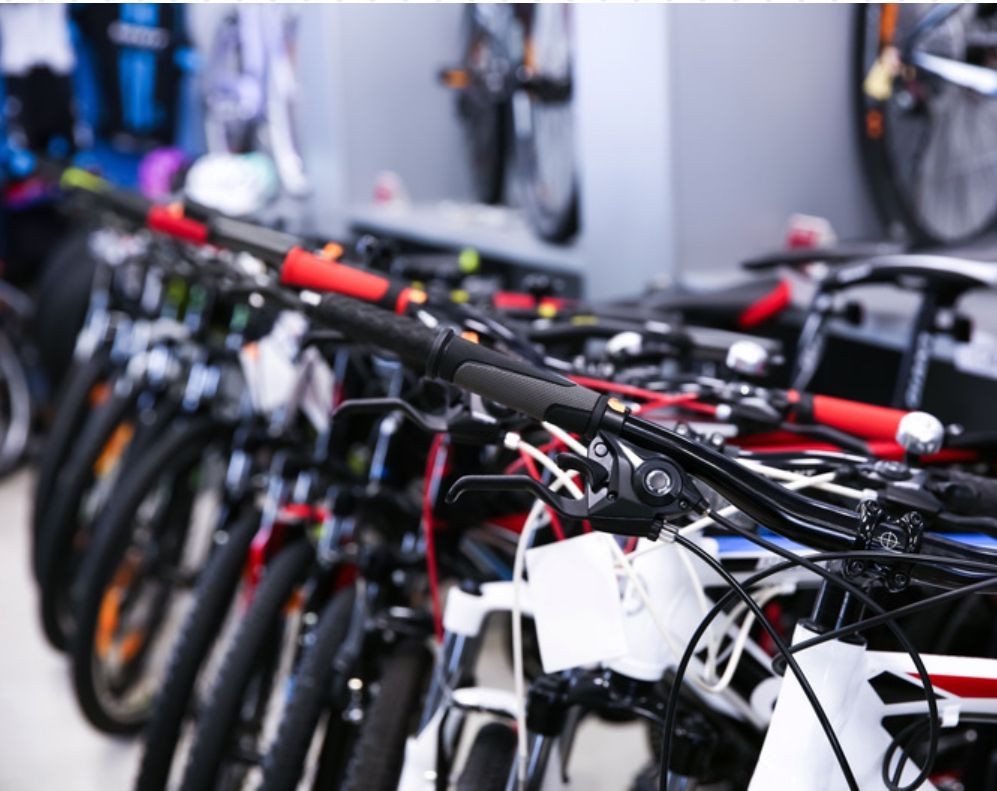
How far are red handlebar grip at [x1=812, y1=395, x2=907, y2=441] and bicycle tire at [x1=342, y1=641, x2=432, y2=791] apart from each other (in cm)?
52

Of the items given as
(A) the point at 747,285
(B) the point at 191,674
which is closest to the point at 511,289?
(A) the point at 747,285

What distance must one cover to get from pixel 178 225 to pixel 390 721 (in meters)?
0.80

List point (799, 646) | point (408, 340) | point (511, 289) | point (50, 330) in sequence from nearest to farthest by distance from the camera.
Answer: point (799, 646) → point (408, 340) → point (511, 289) → point (50, 330)

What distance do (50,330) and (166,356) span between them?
1.58 m

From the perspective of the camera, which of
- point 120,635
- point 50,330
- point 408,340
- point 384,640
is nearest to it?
point 408,340

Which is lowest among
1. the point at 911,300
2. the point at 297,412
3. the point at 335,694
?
Result: the point at 335,694

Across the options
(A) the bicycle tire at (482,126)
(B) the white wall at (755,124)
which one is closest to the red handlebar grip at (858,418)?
(B) the white wall at (755,124)

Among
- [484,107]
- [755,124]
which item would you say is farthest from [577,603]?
[484,107]

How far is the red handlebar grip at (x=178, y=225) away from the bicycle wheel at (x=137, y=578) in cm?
46

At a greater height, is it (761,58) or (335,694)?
(761,58)

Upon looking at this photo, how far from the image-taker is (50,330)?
3887 millimetres

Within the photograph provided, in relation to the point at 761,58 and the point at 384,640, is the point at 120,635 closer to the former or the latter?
the point at 384,640

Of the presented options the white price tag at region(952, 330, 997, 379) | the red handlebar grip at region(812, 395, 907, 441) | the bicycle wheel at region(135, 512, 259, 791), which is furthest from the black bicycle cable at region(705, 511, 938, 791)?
the bicycle wheel at region(135, 512, 259, 791)

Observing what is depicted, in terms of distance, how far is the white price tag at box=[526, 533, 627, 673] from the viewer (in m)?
0.87
